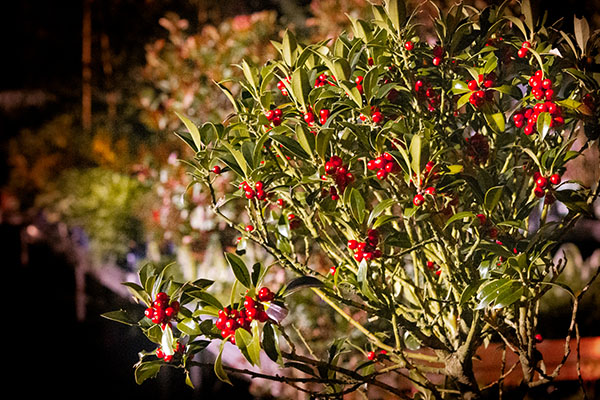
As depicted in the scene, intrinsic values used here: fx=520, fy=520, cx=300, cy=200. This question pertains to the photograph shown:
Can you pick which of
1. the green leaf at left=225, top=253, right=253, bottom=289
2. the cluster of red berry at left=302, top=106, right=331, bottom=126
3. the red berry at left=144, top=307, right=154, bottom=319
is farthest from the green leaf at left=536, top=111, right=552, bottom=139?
the red berry at left=144, top=307, right=154, bottom=319

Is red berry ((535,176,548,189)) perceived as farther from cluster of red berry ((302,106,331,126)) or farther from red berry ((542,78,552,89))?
cluster of red berry ((302,106,331,126))

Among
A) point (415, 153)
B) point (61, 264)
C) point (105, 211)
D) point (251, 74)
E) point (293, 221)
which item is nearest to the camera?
point (415, 153)

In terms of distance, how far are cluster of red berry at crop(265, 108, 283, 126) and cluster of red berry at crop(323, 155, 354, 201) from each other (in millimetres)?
89

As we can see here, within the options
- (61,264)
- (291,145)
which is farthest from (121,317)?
(61,264)

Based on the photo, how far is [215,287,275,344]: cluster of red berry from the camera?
485mm

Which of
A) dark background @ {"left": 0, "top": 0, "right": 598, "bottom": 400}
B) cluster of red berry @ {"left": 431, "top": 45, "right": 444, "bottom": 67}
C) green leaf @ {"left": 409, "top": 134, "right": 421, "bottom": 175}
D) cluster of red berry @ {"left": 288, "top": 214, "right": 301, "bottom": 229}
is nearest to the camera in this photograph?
green leaf @ {"left": 409, "top": 134, "right": 421, "bottom": 175}

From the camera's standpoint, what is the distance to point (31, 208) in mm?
3539

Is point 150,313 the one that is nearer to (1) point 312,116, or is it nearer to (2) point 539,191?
(1) point 312,116

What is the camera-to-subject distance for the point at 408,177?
1.62 ft

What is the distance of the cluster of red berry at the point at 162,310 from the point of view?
20.3 inches

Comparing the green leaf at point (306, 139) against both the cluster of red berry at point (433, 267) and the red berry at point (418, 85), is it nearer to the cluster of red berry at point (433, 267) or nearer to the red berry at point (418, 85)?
the red berry at point (418, 85)

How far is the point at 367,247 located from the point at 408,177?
8 centimetres

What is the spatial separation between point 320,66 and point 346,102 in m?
0.09

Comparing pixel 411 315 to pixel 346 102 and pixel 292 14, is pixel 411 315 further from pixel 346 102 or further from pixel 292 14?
pixel 292 14
